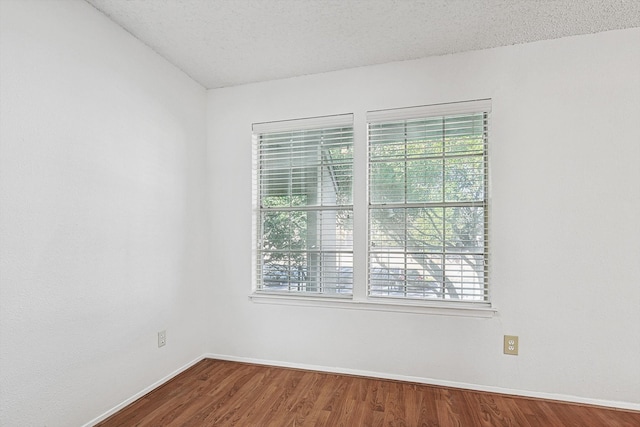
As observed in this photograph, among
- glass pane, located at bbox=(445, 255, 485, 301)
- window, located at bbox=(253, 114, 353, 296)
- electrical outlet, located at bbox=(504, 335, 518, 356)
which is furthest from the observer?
window, located at bbox=(253, 114, 353, 296)

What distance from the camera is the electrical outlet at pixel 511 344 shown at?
2340mm

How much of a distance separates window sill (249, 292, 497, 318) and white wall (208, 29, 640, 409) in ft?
0.19

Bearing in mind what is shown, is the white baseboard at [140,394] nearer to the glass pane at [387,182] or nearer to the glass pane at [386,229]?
the glass pane at [386,229]

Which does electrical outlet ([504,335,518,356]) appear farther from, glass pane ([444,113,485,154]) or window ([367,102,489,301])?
glass pane ([444,113,485,154])

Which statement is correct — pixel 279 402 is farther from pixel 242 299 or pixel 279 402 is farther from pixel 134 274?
pixel 134 274

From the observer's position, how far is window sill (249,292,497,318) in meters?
2.42

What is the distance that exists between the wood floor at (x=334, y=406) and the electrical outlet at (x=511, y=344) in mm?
314

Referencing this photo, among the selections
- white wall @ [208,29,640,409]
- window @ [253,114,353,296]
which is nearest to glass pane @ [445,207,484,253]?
white wall @ [208,29,640,409]

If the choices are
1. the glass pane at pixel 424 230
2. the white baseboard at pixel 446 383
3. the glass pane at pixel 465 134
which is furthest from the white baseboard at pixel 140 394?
the glass pane at pixel 465 134

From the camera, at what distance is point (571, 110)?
7.48ft

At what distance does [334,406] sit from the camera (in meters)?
2.18

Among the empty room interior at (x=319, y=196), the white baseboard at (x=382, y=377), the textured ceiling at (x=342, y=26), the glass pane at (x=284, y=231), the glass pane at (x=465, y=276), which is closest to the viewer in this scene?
the empty room interior at (x=319, y=196)

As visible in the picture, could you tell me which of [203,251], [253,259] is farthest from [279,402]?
[203,251]

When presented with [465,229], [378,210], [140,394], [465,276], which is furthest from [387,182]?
[140,394]
